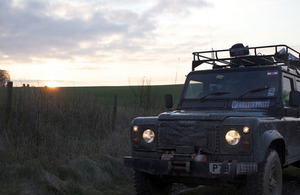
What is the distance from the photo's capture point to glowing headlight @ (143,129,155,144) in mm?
4695

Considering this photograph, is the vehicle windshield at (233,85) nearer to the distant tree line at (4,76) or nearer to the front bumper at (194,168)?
the front bumper at (194,168)

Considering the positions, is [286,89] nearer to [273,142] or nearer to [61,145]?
[273,142]

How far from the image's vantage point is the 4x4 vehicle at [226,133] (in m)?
4.12

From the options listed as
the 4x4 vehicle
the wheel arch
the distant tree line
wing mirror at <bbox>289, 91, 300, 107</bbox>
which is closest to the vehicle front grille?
the 4x4 vehicle

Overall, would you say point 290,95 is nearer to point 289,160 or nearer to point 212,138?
point 289,160

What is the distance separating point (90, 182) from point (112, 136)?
253cm

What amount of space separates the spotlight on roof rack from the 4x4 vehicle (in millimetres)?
220

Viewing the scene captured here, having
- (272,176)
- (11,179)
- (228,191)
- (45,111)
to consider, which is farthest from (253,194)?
(45,111)

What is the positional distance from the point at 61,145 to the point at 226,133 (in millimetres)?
3822

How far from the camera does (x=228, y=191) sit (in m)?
5.77

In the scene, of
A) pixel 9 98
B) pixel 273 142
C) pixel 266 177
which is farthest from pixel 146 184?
pixel 9 98

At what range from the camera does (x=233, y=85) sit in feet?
17.9

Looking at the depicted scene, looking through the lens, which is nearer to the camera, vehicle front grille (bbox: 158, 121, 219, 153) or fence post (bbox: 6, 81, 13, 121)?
vehicle front grille (bbox: 158, 121, 219, 153)

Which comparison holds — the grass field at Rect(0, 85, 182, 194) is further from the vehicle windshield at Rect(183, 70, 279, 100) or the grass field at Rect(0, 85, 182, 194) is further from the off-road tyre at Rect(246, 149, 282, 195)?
the off-road tyre at Rect(246, 149, 282, 195)
